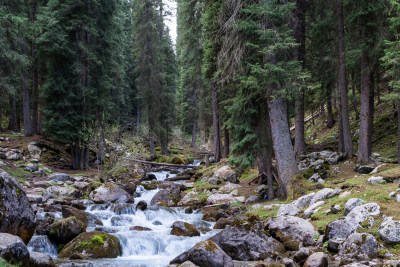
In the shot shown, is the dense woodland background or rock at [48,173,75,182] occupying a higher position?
the dense woodland background

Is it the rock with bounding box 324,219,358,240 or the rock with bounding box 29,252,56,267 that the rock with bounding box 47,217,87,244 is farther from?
the rock with bounding box 324,219,358,240

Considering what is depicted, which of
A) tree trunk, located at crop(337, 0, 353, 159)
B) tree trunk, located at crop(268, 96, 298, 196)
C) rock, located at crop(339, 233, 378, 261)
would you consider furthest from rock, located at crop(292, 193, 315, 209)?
tree trunk, located at crop(337, 0, 353, 159)

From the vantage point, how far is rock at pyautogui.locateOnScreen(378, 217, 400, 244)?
19.9 ft

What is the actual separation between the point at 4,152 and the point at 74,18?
10.7 m

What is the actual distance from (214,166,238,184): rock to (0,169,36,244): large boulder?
34.5ft

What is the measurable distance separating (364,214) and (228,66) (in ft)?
24.8

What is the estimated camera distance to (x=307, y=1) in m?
15.2

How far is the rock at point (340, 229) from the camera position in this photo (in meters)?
6.88

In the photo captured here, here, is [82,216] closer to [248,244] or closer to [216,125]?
[248,244]

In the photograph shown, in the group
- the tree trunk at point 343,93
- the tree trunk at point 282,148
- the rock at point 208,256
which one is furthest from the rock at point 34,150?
the tree trunk at point 343,93

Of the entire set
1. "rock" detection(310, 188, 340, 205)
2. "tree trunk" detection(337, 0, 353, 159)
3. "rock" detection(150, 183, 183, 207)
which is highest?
"tree trunk" detection(337, 0, 353, 159)

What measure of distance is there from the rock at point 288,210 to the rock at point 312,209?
416mm

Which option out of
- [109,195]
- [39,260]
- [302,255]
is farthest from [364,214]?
[109,195]

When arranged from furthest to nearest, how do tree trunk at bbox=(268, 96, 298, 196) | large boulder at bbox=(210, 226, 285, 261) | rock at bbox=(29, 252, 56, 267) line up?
tree trunk at bbox=(268, 96, 298, 196) < large boulder at bbox=(210, 226, 285, 261) < rock at bbox=(29, 252, 56, 267)
